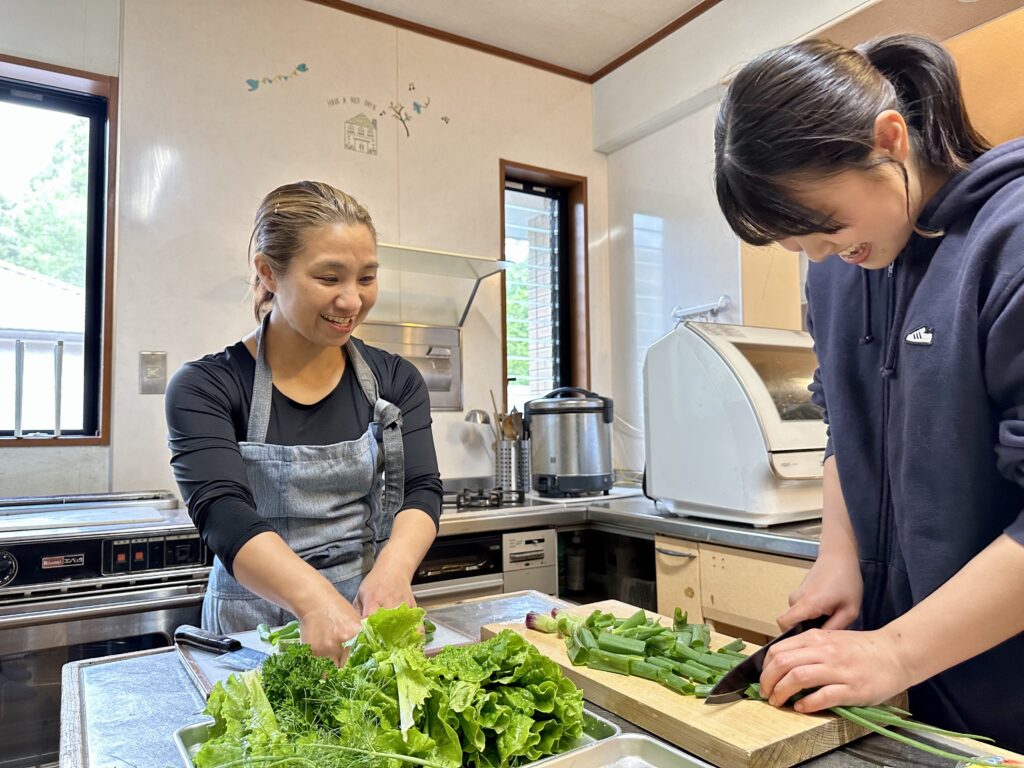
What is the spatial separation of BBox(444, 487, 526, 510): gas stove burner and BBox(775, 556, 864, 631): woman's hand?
1533 millimetres

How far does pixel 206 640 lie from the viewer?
981 mm

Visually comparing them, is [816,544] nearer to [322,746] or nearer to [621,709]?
[621,709]

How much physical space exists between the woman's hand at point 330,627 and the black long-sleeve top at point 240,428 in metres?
0.19

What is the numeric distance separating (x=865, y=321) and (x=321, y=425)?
911 millimetres

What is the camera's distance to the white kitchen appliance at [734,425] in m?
1.77

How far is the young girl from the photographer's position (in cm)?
70

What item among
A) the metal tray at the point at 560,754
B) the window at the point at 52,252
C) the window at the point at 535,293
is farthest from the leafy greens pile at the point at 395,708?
the window at the point at 535,293

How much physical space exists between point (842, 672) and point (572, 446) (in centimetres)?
186

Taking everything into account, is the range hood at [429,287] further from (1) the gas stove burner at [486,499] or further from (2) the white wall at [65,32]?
(2) the white wall at [65,32]

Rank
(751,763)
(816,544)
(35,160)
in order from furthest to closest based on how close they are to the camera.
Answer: (35,160) → (816,544) → (751,763)

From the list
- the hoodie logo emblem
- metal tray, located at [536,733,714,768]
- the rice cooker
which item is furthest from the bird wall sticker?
metal tray, located at [536,733,714,768]

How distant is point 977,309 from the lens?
2.46ft

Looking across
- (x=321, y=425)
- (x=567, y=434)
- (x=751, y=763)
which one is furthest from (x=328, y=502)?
(x=567, y=434)

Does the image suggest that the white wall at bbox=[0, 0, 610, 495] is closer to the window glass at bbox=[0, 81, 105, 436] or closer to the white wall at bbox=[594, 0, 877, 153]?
the window glass at bbox=[0, 81, 105, 436]
